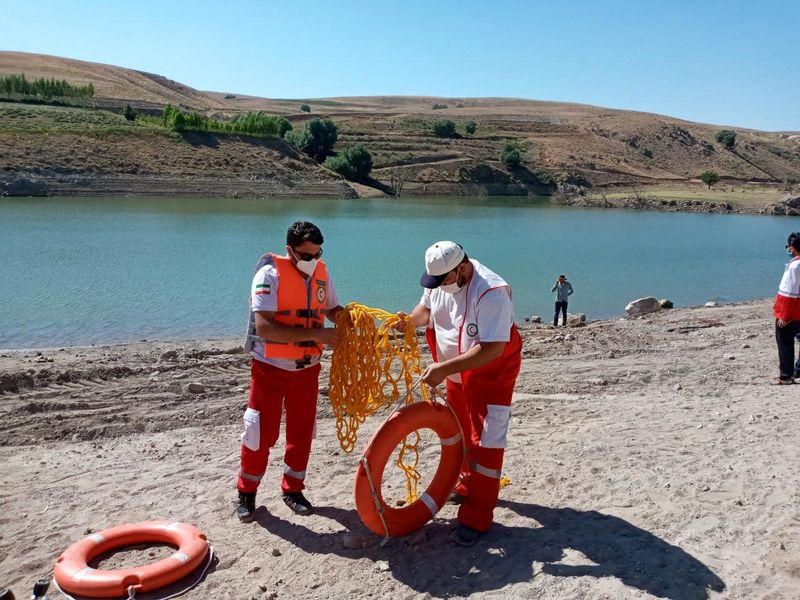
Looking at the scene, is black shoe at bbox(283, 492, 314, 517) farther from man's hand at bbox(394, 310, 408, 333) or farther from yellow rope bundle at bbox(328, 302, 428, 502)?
man's hand at bbox(394, 310, 408, 333)

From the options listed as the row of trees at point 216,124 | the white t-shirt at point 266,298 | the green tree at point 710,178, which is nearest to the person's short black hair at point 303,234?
the white t-shirt at point 266,298

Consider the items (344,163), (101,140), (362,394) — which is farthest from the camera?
(344,163)

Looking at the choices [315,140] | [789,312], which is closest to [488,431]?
[789,312]

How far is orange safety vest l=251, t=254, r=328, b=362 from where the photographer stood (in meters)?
4.96

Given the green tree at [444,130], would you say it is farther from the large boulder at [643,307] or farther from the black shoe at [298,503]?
the black shoe at [298,503]

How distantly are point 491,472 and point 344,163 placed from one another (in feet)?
233

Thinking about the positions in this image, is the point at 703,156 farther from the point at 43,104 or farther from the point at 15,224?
the point at 15,224

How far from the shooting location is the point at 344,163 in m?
73.6

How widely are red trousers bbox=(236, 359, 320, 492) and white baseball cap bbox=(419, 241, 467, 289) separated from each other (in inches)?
50.3

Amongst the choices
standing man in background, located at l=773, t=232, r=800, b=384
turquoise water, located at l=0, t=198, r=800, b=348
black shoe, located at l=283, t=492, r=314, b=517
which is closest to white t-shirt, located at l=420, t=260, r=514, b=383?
black shoe, located at l=283, t=492, r=314, b=517

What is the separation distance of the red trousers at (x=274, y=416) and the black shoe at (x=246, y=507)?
0.18 ft

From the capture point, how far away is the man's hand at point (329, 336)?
4.96m

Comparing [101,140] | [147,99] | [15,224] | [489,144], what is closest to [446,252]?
[15,224]

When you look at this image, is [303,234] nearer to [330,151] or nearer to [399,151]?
[330,151]
